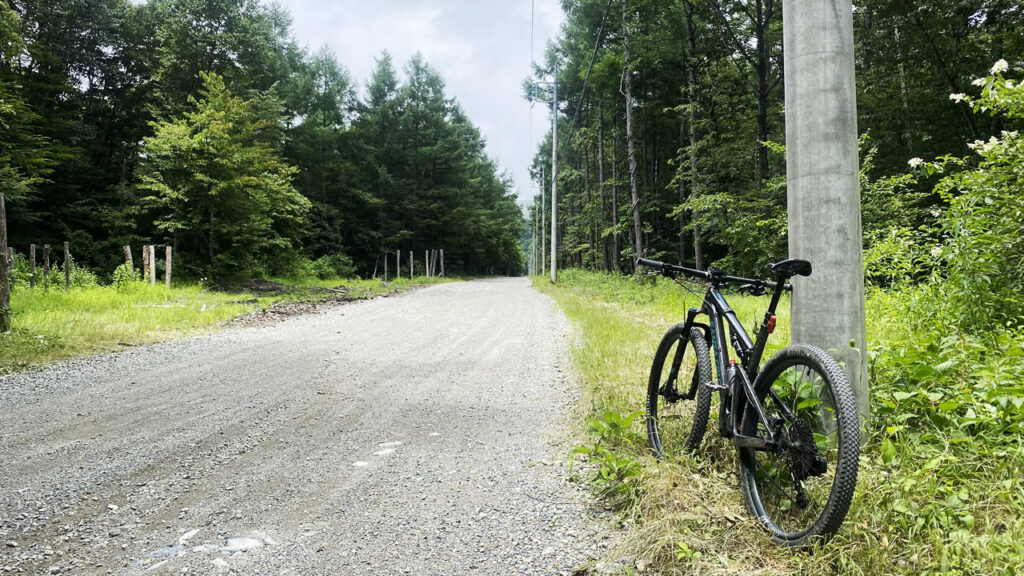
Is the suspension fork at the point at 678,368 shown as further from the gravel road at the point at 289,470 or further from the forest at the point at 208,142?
the forest at the point at 208,142

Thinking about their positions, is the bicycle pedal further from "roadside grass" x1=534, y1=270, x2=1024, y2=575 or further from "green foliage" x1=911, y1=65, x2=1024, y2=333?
"green foliage" x1=911, y1=65, x2=1024, y2=333

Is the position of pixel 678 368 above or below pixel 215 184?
below

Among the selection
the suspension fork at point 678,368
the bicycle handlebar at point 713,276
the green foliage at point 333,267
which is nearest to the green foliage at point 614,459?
the suspension fork at point 678,368

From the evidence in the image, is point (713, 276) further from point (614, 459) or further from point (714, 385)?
point (614, 459)

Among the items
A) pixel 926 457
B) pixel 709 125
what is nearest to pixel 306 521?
pixel 926 457

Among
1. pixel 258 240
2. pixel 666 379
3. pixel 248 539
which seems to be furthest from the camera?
pixel 258 240

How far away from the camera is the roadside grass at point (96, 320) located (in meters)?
5.95

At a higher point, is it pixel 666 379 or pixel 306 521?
pixel 666 379

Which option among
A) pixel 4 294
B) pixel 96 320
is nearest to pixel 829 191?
pixel 4 294

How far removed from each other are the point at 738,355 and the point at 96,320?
957 centimetres

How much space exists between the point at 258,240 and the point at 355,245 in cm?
1556

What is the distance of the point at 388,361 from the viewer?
6160 millimetres

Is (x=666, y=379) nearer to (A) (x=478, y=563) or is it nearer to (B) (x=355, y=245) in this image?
(A) (x=478, y=563)

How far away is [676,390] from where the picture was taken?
3.01 meters
